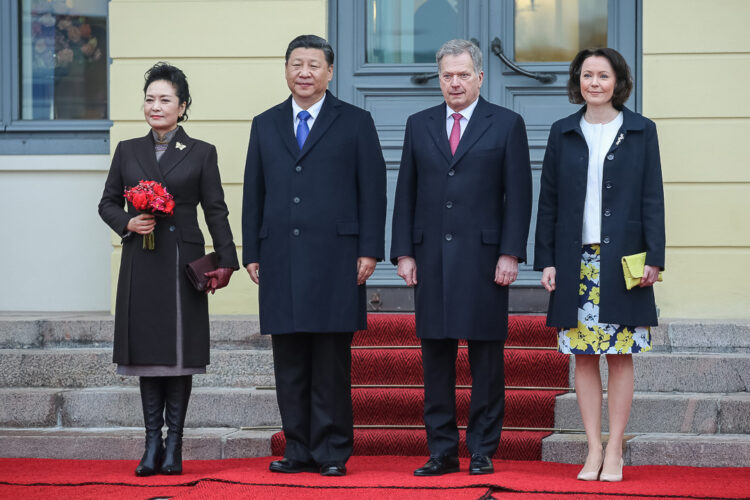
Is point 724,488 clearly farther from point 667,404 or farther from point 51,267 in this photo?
point 51,267

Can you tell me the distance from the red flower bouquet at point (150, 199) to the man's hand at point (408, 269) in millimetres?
982

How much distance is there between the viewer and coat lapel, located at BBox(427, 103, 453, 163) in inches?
182

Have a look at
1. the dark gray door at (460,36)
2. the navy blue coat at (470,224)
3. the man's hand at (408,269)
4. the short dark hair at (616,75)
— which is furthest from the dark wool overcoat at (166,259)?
the dark gray door at (460,36)

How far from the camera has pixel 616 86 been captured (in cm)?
456

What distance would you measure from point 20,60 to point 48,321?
1.94 m

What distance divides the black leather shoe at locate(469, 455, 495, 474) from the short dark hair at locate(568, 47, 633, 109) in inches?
58.7

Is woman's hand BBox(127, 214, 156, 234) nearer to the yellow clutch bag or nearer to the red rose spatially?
the red rose

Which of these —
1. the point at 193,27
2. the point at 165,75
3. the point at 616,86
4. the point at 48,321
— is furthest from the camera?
the point at 193,27

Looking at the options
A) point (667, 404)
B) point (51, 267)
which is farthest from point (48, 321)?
point (667, 404)

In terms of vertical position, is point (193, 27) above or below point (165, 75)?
above

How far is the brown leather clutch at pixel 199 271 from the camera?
479 cm

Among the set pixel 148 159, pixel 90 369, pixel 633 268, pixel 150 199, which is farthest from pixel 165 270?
pixel 633 268

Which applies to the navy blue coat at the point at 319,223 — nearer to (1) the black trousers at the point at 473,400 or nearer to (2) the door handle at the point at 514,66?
(1) the black trousers at the point at 473,400

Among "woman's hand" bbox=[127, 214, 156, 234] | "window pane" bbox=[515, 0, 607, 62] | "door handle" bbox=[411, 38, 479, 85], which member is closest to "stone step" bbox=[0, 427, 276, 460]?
"woman's hand" bbox=[127, 214, 156, 234]
